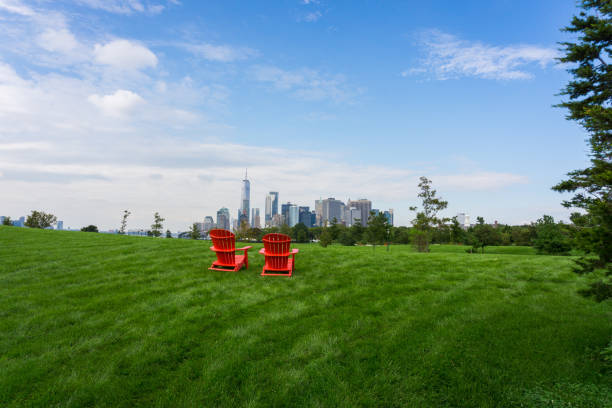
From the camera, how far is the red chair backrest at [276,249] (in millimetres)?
8195

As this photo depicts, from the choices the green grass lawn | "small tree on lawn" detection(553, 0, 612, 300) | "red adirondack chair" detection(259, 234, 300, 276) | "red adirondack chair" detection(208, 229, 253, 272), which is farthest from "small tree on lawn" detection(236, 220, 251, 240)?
A: "small tree on lawn" detection(553, 0, 612, 300)

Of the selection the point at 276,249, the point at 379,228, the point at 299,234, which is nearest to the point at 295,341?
the point at 276,249

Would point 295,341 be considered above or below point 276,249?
below

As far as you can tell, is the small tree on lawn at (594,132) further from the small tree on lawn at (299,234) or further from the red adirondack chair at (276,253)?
the small tree on lawn at (299,234)

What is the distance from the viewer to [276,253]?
8312 millimetres

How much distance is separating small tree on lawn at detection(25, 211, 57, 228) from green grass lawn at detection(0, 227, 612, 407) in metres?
57.3

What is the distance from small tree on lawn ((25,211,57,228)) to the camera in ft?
163

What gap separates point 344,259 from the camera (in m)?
10.9

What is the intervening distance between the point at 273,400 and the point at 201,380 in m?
0.95

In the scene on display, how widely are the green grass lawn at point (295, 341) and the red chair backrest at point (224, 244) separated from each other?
2.73ft

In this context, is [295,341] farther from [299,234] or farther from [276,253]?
[299,234]

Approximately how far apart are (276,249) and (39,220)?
63.3 m

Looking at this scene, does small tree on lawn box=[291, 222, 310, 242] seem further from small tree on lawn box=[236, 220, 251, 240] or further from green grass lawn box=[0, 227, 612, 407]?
green grass lawn box=[0, 227, 612, 407]

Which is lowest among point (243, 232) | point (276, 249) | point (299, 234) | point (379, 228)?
point (299, 234)
